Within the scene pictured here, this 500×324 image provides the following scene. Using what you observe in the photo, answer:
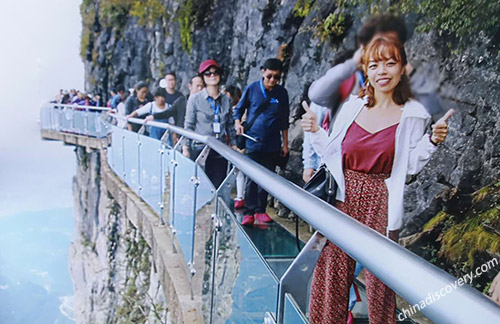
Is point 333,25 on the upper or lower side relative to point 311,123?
upper

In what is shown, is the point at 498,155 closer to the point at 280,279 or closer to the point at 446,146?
the point at 446,146

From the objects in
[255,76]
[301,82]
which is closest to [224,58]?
[255,76]

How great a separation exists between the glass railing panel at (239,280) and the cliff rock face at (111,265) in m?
1.86

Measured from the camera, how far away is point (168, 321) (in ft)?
12.7

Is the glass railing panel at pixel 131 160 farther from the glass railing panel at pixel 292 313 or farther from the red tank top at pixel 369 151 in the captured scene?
the glass railing panel at pixel 292 313

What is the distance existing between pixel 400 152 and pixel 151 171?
375 cm

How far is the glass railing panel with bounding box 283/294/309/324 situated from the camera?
1.13m

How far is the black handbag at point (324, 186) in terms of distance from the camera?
211 centimetres

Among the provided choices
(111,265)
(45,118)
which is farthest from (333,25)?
(45,118)

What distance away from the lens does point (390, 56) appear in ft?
7.30

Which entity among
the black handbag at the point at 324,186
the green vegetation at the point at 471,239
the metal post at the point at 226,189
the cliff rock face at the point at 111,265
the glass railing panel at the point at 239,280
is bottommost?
the cliff rock face at the point at 111,265

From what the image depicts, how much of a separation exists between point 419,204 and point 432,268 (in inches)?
149

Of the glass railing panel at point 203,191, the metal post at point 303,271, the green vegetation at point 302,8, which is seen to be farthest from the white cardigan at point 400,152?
the green vegetation at point 302,8

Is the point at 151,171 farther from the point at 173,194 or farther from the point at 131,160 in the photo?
the point at 131,160
